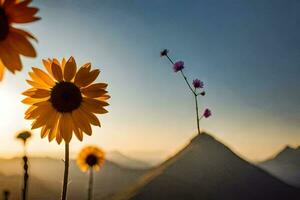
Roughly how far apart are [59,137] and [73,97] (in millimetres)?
621

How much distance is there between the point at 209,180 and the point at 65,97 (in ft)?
Answer: 155

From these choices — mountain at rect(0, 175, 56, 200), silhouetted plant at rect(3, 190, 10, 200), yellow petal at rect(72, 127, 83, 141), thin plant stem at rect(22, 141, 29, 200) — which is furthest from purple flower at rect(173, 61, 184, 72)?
mountain at rect(0, 175, 56, 200)

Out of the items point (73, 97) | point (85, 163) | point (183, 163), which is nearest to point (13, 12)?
point (73, 97)

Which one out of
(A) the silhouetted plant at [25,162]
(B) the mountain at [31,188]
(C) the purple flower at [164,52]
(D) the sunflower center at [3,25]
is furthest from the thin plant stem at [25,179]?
(B) the mountain at [31,188]

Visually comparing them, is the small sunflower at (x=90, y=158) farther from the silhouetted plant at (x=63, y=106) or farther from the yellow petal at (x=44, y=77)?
the yellow petal at (x=44, y=77)

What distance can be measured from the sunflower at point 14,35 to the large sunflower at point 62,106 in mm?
1489

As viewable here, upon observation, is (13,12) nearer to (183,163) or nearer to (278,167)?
(183,163)

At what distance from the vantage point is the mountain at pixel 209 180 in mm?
46594

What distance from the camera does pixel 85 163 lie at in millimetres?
11750

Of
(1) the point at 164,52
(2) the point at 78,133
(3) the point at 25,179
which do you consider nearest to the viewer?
(3) the point at 25,179

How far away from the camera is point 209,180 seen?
49906mm

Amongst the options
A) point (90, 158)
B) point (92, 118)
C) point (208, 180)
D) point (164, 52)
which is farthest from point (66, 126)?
point (208, 180)

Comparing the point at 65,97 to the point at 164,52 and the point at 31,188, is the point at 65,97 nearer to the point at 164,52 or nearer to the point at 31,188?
the point at 164,52

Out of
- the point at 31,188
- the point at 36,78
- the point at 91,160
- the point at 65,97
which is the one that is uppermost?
the point at 36,78
